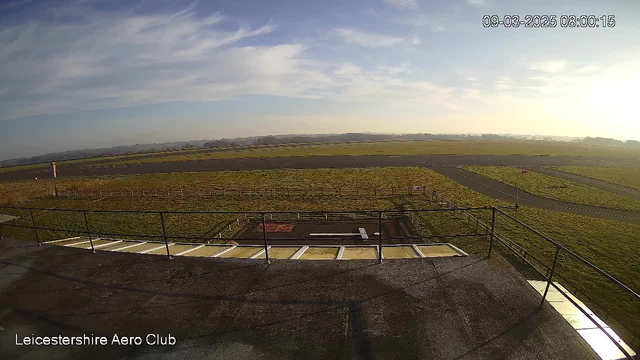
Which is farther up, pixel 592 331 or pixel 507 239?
pixel 507 239

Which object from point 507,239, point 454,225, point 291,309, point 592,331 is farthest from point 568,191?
point 291,309

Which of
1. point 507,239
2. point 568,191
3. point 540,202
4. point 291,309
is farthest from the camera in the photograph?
point 568,191

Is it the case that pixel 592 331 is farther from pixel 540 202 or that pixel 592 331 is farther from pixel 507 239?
pixel 540 202

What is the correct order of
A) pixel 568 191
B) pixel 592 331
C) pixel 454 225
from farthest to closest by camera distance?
pixel 568 191 → pixel 454 225 → pixel 592 331

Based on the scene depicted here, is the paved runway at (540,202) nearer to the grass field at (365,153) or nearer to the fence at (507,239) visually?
the fence at (507,239)

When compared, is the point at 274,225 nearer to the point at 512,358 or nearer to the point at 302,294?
the point at 302,294

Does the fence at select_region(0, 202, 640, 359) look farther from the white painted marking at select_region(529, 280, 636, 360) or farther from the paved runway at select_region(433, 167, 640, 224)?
the paved runway at select_region(433, 167, 640, 224)

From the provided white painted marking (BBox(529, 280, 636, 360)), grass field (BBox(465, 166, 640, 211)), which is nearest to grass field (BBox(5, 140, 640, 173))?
grass field (BBox(465, 166, 640, 211))
